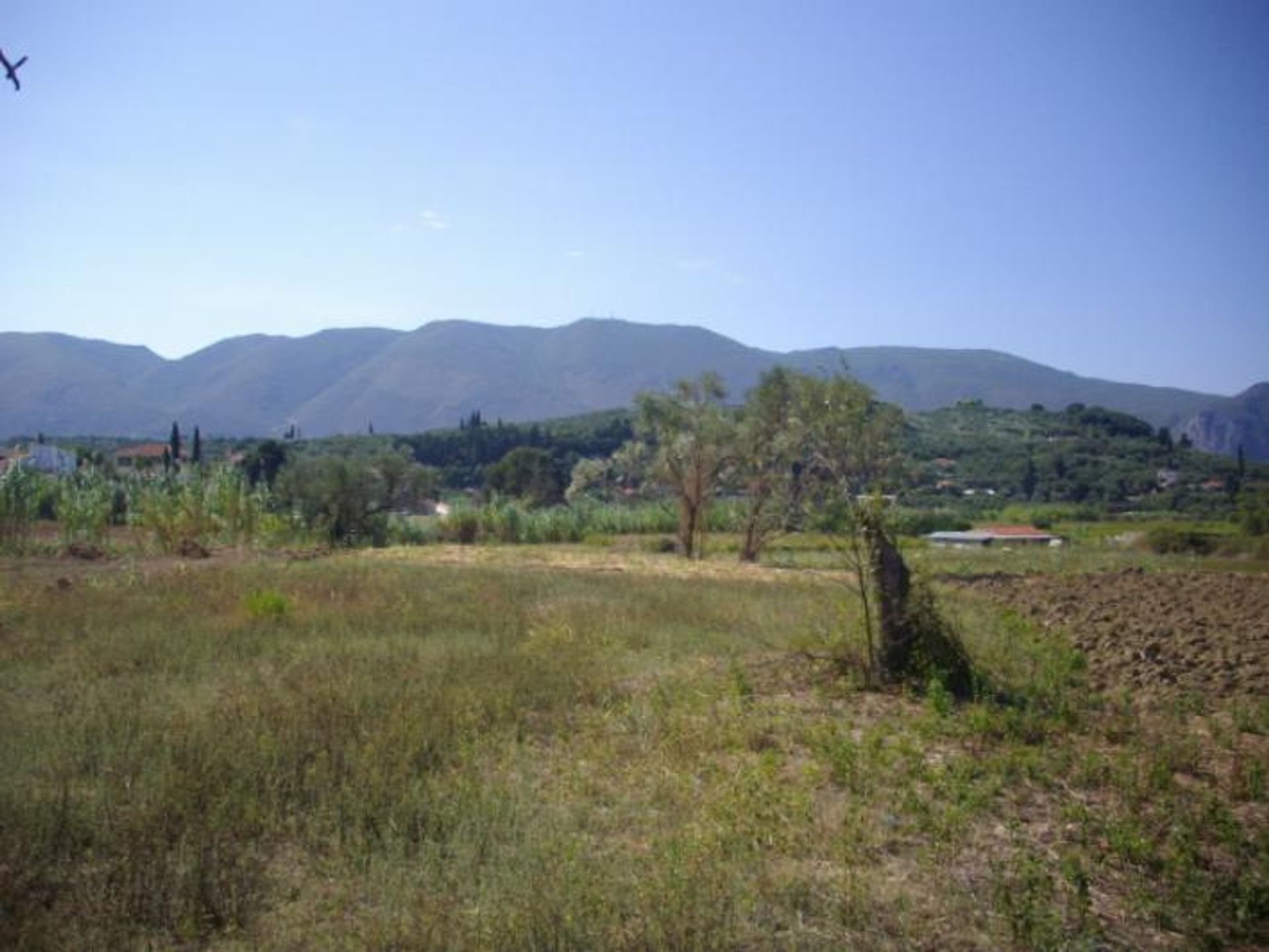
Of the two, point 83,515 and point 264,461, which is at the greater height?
point 264,461

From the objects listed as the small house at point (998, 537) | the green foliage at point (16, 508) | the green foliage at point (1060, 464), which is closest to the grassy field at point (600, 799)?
the green foliage at point (16, 508)

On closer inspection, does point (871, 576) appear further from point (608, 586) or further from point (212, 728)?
point (608, 586)

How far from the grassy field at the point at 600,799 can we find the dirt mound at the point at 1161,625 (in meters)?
0.53

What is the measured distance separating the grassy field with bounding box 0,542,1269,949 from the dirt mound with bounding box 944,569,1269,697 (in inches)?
20.8

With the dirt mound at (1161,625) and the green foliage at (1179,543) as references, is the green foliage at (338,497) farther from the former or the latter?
the green foliage at (1179,543)

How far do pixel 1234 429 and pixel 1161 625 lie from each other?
7706 inches

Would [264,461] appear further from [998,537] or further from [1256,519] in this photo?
[1256,519]

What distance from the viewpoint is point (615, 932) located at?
393 cm

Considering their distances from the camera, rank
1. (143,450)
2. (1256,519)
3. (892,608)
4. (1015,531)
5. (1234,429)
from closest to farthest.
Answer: (892,608)
(1256,519)
(1015,531)
(143,450)
(1234,429)

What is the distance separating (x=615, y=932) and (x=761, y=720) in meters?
3.67

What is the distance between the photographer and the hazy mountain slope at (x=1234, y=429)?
165125 millimetres

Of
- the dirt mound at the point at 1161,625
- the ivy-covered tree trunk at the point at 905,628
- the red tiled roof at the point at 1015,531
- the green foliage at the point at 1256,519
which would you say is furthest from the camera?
the red tiled roof at the point at 1015,531

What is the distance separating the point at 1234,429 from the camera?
172000mm

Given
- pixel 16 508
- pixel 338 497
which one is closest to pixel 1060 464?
pixel 338 497
